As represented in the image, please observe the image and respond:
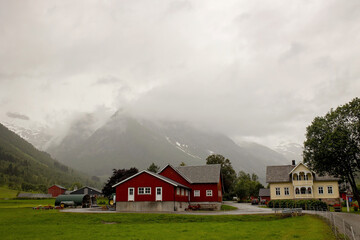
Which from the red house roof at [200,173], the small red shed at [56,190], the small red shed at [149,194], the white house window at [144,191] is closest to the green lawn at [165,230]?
the small red shed at [149,194]

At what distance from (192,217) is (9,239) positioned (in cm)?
1947

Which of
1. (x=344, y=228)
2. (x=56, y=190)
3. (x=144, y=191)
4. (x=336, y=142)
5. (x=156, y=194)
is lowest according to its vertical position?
(x=56, y=190)

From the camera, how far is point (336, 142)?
4325 centimetres

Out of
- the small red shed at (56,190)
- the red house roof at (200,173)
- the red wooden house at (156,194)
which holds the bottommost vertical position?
the small red shed at (56,190)

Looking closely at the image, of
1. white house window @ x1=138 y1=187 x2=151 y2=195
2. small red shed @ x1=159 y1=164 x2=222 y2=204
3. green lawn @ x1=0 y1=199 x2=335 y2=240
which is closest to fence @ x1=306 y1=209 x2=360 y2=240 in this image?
green lawn @ x1=0 y1=199 x2=335 y2=240

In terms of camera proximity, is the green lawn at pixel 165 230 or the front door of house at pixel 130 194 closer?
the green lawn at pixel 165 230

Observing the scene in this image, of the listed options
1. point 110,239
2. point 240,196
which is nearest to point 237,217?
point 110,239

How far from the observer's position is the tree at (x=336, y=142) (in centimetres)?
4312

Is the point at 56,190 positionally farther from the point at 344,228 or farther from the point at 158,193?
the point at 344,228

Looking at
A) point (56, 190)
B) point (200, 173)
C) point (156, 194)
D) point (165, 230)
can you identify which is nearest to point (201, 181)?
point (200, 173)

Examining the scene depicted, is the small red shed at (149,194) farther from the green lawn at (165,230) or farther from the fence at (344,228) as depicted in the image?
the fence at (344,228)

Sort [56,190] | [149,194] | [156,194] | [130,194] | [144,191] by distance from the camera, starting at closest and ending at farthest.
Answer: [156,194], [149,194], [144,191], [130,194], [56,190]

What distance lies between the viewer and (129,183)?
164 feet

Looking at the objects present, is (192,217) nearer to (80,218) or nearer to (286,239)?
(80,218)
